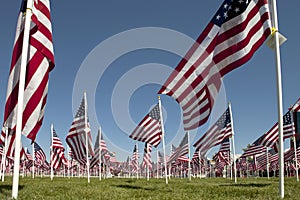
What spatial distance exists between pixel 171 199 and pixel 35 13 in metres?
6.42

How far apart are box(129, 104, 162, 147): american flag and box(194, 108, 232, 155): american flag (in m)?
7.11

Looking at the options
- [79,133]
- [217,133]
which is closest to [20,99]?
[79,133]

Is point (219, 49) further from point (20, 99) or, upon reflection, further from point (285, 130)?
point (285, 130)

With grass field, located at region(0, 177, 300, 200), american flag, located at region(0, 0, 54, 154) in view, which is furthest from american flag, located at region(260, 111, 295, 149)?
american flag, located at region(0, 0, 54, 154)

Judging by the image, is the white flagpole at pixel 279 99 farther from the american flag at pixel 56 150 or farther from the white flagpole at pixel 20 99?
the american flag at pixel 56 150

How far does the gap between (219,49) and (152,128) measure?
15.1 meters

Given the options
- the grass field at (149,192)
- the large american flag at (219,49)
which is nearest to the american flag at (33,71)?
the grass field at (149,192)

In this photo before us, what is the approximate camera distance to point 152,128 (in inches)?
981

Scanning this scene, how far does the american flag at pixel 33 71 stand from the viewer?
9.62m

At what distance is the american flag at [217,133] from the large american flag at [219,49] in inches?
672

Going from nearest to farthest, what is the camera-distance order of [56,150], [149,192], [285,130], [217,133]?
[149,192] < [285,130] < [217,133] < [56,150]

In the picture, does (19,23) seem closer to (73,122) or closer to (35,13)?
(35,13)

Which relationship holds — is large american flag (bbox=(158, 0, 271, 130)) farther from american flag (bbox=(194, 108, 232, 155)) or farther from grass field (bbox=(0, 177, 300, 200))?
american flag (bbox=(194, 108, 232, 155))

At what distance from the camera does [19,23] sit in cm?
1007
